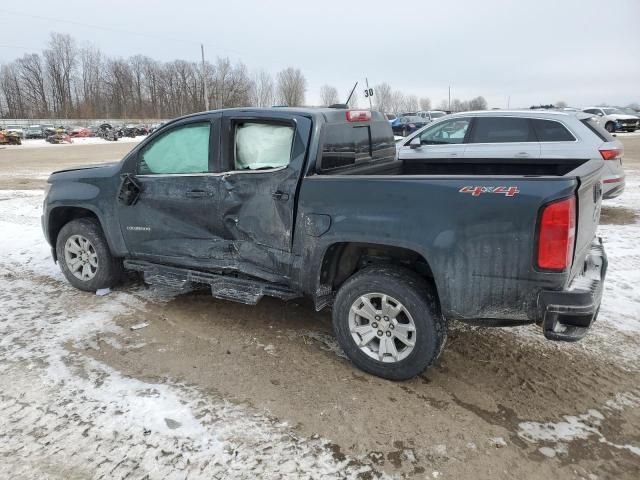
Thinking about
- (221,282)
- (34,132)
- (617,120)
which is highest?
(34,132)

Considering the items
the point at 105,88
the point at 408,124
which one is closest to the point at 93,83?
the point at 105,88

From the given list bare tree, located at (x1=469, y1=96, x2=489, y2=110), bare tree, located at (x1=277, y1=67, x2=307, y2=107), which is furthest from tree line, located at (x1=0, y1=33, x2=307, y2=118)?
bare tree, located at (x1=469, y1=96, x2=489, y2=110)

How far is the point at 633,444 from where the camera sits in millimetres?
2834

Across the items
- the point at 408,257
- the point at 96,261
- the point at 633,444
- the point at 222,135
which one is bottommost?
the point at 633,444

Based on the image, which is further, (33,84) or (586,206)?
(33,84)

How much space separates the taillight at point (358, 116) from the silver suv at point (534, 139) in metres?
2.42

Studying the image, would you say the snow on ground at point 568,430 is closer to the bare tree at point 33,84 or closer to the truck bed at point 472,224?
the truck bed at point 472,224

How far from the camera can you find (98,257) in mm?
5137

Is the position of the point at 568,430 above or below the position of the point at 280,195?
below

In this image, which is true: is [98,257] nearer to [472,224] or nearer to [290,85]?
[472,224]

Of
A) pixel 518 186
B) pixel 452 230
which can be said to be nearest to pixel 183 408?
pixel 452 230

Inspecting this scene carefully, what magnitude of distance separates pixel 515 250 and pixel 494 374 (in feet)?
3.85

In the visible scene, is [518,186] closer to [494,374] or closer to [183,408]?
[494,374]

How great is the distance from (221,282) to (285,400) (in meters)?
1.37
